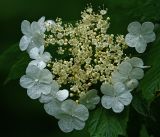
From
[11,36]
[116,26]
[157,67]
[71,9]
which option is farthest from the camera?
[11,36]

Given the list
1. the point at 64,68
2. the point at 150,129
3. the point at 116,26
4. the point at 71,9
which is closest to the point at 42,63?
the point at 64,68

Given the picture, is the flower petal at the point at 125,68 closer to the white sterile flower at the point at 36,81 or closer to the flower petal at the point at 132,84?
the flower petal at the point at 132,84

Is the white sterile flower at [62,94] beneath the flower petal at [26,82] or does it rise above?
beneath

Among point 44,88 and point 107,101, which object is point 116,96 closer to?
point 107,101

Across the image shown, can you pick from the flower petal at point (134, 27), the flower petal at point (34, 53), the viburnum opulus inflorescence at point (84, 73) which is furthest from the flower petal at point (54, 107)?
the flower petal at point (134, 27)

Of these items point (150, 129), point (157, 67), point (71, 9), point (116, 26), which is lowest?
point (150, 129)

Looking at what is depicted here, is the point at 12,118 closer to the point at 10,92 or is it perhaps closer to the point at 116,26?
the point at 10,92
